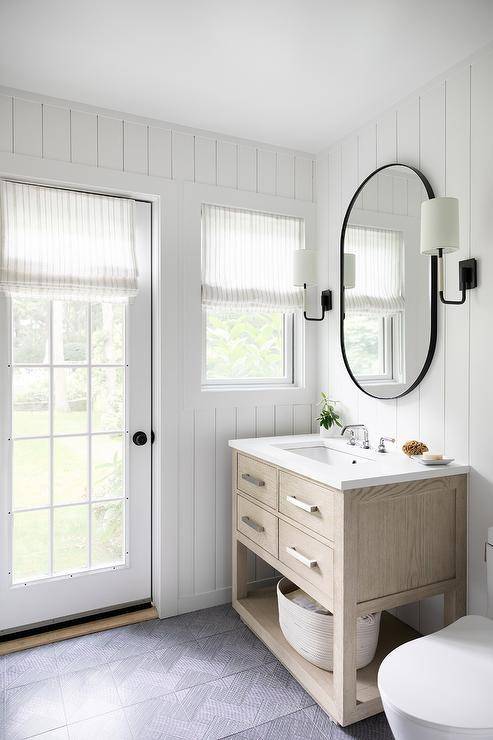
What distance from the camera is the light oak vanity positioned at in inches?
69.0

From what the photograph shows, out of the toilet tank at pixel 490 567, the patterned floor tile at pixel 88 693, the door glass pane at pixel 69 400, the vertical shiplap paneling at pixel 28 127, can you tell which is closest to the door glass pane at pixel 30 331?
the door glass pane at pixel 69 400

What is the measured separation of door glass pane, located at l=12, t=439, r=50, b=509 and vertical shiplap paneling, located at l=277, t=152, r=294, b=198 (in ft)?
5.99

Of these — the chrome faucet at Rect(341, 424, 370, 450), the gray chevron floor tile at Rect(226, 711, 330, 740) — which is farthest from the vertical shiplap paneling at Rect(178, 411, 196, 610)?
the gray chevron floor tile at Rect(226, 711, 330, 740)

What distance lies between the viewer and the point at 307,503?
76.5 inches

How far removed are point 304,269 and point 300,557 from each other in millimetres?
1399

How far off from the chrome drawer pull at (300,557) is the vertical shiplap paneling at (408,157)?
0.71 meters

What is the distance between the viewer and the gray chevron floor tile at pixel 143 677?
1.95 metres

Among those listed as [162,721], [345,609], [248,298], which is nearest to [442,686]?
[345,609]

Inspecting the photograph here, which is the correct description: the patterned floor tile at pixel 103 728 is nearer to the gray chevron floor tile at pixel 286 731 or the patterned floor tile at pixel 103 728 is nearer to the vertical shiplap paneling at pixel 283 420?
the gray chevron floor tile at pixel 286 731

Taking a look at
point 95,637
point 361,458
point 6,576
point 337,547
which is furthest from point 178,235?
point 95,637

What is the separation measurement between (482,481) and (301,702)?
110 centimetres

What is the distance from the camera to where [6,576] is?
7.57 ft

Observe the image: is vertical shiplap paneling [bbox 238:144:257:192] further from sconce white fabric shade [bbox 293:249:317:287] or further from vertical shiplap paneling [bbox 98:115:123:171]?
vertical shiplap paneling [bbox 98:115:123:171]

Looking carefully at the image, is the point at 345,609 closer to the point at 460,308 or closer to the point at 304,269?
the point at 460,308
